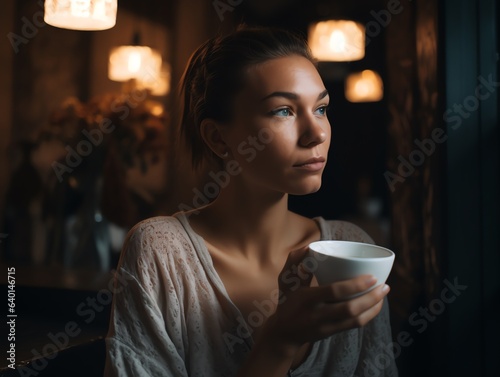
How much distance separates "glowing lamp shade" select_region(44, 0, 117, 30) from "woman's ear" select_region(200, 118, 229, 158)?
89cm

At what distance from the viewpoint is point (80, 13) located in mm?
1805

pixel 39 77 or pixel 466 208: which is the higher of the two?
pixel 39 77

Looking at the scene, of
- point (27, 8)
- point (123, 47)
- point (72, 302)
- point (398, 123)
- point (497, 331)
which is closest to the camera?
point (497, 331)

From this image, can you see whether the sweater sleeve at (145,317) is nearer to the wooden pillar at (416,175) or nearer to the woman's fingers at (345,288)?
the woman's fingers at (345,288)

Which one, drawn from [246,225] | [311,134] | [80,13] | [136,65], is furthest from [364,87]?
[311,134]

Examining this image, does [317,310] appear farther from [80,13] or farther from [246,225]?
[80,13]

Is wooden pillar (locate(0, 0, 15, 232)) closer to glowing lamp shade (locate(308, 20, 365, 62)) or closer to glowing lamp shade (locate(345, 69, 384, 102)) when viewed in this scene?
glowing lamp shade (locate(308, 20, 365, 62))

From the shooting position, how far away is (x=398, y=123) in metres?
1.93

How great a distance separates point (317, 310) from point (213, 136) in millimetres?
464

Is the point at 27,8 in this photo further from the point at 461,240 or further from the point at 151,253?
the point at 461,240

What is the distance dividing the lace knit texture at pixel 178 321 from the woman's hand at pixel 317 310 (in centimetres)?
17

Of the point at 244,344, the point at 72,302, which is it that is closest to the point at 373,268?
the point at 244,344

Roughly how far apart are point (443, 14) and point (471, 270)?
595 millimetres

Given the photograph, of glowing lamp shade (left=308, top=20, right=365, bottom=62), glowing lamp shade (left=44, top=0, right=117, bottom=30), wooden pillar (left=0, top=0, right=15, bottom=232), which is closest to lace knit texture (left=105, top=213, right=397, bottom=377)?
glowing lamp shade (left=44, top=0, right=117, bottom=30)
